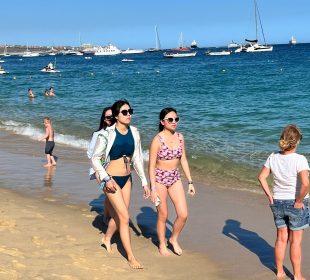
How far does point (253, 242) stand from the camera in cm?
655

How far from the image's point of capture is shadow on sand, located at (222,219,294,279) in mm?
5922

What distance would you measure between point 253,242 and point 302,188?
5.98 ft

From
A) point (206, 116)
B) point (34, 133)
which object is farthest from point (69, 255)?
point (206, 116)

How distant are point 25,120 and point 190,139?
30.9ft

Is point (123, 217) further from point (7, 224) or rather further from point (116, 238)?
point (7, 224)

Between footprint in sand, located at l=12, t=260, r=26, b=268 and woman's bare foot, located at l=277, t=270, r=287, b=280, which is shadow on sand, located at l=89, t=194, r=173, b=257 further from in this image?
woman's bare foot, located at l=277, t=270, r=287, b=280

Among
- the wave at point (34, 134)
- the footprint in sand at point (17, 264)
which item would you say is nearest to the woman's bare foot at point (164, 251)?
the footprint in sand at point (17, 264)

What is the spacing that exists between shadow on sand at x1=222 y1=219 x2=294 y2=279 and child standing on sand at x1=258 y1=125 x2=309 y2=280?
1.85ft

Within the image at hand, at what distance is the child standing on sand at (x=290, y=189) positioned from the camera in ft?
16.3

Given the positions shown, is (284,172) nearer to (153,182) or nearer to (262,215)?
(153,182)

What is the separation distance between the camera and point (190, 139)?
1573cm

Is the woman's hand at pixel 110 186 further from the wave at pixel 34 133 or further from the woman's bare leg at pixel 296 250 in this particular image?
the wave at pixel 34 133

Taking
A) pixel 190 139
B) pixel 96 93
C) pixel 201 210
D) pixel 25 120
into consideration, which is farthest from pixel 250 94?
pixel 201 210

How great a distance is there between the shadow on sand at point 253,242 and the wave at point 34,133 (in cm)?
827
